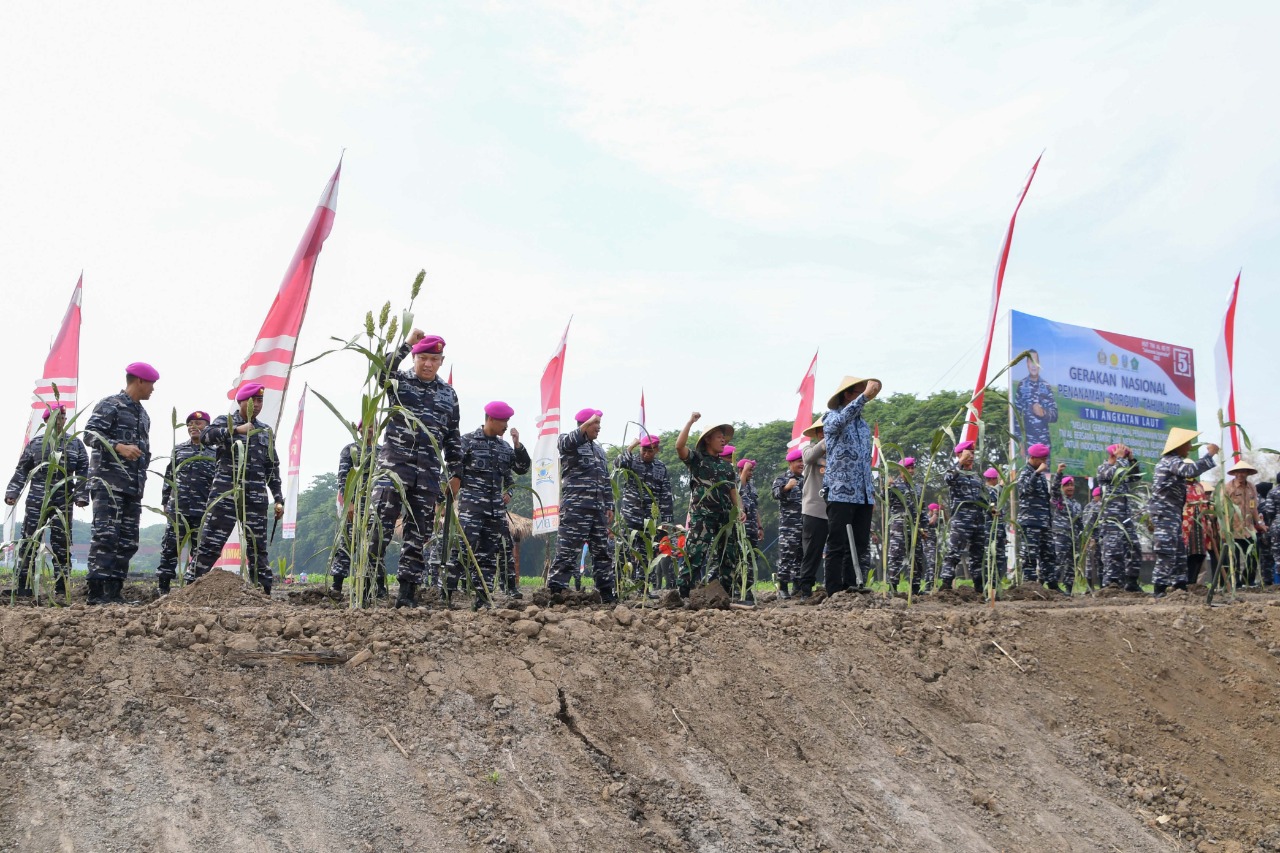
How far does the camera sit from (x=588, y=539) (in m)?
7.05

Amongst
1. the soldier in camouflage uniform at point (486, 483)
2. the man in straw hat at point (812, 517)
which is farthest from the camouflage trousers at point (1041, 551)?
the soldier in camouflage uniform at point (486, 483)

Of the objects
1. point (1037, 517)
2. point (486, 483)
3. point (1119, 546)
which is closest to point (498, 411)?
point (486, 483)

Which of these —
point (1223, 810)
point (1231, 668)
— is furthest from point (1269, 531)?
point (1223, 810)

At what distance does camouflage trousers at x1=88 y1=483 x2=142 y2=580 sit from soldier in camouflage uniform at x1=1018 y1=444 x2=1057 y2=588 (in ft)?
26.2

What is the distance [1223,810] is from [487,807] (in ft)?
11.0

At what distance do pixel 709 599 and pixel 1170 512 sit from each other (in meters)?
5.85

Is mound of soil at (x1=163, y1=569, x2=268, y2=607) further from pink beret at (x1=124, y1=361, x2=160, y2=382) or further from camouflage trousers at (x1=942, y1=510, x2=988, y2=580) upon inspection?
camouflage trousers at (x1=942, y1=510, x2=988, y2=580)

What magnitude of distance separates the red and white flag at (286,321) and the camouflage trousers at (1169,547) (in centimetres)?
822

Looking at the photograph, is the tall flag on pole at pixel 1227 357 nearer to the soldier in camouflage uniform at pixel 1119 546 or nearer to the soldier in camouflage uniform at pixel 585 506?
the soldier in camouflage uniform at pixel 1119 546

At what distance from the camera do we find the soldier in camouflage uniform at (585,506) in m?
6.95

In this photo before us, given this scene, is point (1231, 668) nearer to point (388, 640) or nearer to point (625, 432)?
point (625, 432)

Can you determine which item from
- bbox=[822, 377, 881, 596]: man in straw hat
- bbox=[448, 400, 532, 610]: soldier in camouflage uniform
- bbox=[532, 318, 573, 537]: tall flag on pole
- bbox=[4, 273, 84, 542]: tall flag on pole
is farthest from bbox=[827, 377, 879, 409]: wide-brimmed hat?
bbox=[4, 273, 84, 542]: tall flag on pole

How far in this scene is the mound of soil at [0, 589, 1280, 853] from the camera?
2969 millimetres

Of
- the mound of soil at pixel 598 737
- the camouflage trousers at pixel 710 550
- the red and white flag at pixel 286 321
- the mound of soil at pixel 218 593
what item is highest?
the red and white flag at pixel 286 321
